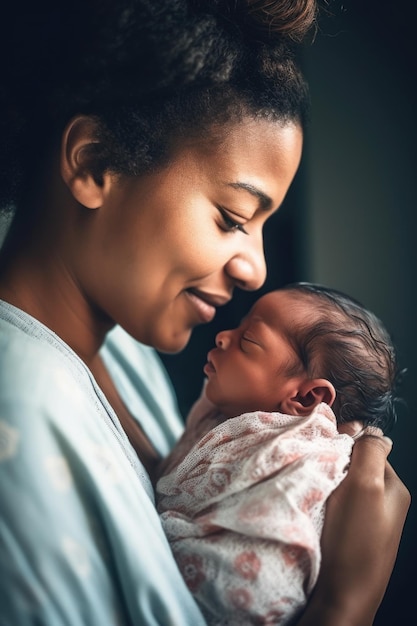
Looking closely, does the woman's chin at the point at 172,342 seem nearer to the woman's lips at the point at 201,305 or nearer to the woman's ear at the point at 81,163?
the woman's lips at the point at 201,305

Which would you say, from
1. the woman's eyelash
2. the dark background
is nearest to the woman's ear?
the woman's eyelash

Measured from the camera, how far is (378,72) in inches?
40.5

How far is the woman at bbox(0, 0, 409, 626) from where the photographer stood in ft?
1.98

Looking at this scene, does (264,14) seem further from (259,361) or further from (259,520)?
(259,520)

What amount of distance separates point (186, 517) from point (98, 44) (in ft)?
1.77

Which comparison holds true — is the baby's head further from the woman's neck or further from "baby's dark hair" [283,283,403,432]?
the woman's neck

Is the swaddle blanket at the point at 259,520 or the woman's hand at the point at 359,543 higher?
the swaddle blanket at the point at 259,520

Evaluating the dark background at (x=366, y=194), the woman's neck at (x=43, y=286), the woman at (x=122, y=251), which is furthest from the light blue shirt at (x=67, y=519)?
the dark background at (x=366, y=194)

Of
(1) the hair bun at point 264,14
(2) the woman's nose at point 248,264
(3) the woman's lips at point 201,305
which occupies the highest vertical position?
(1) the hair bun at point 264,14

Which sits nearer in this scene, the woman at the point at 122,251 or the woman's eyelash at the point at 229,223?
the woman at the point at 122,251

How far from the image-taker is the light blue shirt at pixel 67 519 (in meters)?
0.58

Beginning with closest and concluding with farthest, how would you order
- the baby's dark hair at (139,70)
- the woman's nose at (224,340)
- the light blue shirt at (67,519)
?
the light blue shirt at (67,519) < the baby's dark hair at (139,70) < the woman's nose at (224,340)

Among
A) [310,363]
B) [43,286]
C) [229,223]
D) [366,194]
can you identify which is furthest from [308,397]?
[366,194]

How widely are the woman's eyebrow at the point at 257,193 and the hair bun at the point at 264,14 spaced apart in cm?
17
